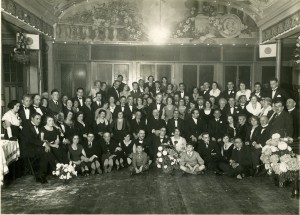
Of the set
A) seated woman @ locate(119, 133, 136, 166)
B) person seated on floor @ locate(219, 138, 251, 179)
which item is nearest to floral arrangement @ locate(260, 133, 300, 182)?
person seated on floor @ locate(219, 138, 251, 179)

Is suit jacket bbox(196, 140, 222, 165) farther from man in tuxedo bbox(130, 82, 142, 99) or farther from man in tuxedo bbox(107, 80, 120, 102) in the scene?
man in tuxedo bbox(107, 80, 120, 102)

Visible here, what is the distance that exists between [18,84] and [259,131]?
7.61m

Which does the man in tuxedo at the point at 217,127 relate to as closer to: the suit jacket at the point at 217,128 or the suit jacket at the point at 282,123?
the suit jacket at the point at 217,128

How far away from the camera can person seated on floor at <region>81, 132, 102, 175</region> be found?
742 cm

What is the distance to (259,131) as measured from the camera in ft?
25.6

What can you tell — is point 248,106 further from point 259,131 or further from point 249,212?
point 249,212

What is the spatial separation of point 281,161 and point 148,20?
7155 millimetres

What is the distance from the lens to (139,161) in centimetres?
754

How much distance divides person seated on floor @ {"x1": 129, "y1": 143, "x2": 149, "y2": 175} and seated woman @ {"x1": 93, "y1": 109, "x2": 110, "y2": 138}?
1.18 m

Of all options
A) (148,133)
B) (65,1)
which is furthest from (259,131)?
(65,1)

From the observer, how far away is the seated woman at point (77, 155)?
7.26 m

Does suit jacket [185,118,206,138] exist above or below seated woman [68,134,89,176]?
above

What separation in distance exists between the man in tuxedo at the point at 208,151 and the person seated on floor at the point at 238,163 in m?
0.35

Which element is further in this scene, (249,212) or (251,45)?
(251,45)
